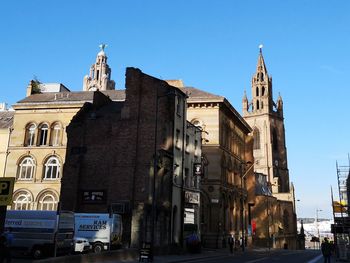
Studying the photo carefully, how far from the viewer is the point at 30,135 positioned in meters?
53.8

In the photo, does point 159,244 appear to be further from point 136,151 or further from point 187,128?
point 187,128

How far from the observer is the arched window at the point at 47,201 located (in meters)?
50.3

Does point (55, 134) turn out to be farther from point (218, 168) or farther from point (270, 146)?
point (270, 146)

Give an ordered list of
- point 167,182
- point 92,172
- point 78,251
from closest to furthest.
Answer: point 78,251 → point 167,182 → point 92,172

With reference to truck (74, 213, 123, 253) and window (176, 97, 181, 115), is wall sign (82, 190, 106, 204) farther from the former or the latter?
window (176, 97, 181, 115)

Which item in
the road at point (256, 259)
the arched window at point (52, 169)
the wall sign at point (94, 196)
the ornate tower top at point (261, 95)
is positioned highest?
the ornate tower top at point (261, 95)

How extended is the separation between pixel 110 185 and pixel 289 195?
7088cm

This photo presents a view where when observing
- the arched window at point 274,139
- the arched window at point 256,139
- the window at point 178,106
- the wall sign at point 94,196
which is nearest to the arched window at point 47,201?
the wall sign at point 94,196

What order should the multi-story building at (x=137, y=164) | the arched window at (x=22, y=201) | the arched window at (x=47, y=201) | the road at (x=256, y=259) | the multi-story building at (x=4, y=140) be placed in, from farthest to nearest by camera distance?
the multi-story building at (x=4, y=140)
the arched window at (x=22, y=201)
the arched window at (x=47, y=201)
the multi-story building at (x=137, y=164)
the road at (x=256, y=259)

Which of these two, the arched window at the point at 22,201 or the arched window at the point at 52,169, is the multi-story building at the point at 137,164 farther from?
the arched window at the point at 22,201

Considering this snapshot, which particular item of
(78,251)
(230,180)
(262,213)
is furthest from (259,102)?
(78,251)

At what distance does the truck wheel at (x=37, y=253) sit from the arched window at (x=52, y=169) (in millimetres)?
27396

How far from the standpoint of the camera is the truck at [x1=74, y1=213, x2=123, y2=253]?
30391 millimetres

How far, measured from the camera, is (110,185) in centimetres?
3588
